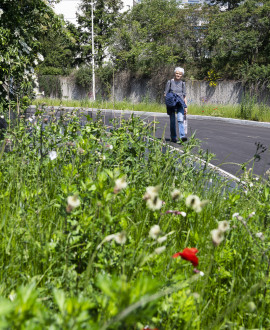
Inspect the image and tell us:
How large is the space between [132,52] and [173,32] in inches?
139

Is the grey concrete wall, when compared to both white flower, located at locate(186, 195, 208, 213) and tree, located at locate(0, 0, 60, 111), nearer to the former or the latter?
tree, located at locate(0, 0, 60, 111)

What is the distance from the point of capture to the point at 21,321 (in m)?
0.74

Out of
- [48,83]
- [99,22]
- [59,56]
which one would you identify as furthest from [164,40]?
[59,56]

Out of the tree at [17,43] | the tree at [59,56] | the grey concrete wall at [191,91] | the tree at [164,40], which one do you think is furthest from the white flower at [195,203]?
the tree at [59,56]

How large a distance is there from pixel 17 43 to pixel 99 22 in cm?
3836

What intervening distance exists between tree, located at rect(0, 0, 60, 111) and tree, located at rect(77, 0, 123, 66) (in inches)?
1356

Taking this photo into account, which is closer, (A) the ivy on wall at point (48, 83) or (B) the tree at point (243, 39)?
(B) the tree at point (243, 39)

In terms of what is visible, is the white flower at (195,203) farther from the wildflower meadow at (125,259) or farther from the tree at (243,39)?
the tree at (243,39)

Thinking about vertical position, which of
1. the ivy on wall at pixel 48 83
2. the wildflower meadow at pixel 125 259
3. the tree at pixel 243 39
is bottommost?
the wildflower meadow at pixel 125 259

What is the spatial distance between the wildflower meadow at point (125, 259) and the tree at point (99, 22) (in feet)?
128

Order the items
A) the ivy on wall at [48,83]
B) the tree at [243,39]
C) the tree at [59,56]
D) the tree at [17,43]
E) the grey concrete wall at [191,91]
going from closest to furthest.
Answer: the tree at [17,43] < the tree at [243,39] < the grey concrete wall at [191,91] < the ivy on wall at [48,83] < the tree at [59,56]

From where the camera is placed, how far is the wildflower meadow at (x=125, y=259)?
2.64ft

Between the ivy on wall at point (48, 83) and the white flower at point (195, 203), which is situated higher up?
the ivy on wall at point (48, 83)

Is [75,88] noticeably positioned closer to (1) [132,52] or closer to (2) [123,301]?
(1) [132,52]
